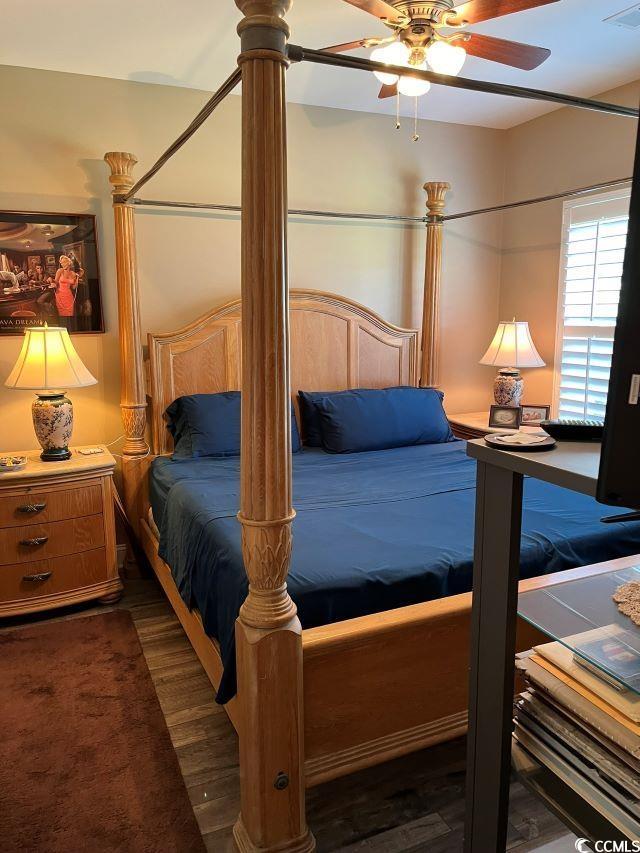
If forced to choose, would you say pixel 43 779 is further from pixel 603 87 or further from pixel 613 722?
pixel 603 87

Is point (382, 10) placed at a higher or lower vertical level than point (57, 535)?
higher

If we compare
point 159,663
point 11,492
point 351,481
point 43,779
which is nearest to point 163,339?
point 11,492

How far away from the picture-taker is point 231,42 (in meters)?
2.89

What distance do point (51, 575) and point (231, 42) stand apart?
8.59 feet

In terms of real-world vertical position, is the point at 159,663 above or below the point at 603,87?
below

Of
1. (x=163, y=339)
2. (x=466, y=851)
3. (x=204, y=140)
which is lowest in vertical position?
(x=466, y=851)

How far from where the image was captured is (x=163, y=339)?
348 centimetres

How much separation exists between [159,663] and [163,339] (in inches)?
66.8

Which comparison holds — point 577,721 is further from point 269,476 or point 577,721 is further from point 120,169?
point 120,169

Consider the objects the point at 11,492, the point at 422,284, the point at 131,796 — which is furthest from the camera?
the point at 422,284

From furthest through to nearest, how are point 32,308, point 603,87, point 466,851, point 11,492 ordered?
point 603,87 → point 32,308 → point 11,492 → point 466,851

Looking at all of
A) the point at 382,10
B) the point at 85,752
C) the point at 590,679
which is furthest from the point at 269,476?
the point at 382,10

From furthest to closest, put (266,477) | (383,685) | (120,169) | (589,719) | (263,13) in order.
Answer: (120,169) → (383,685) → (266,477) → (263,13) → (589,719)

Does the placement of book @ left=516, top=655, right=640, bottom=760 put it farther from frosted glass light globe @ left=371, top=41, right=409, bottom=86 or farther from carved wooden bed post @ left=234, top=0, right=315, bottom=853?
frosted glass light globe @ left=371, top=41, right=409, bottom=86
